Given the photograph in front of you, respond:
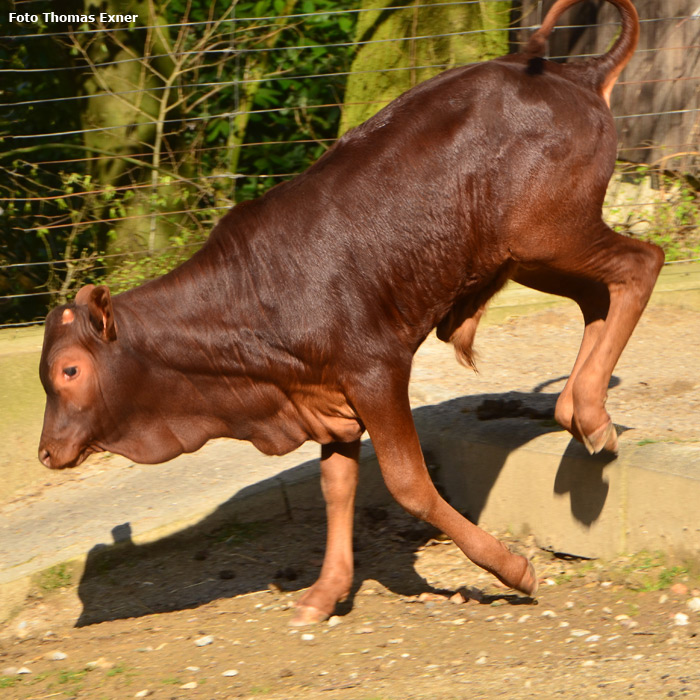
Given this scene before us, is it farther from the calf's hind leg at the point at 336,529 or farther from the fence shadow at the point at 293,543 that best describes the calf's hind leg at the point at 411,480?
the fence shadow at the point at 293,543

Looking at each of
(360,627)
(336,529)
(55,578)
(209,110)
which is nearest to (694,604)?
(360,627)

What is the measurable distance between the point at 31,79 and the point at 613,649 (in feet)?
19.2

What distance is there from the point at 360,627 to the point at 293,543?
1.00 metres

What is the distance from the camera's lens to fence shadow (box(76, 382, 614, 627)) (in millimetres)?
4652

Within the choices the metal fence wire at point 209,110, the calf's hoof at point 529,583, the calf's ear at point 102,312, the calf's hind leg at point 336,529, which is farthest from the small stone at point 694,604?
the metal fence wire at point 209,110

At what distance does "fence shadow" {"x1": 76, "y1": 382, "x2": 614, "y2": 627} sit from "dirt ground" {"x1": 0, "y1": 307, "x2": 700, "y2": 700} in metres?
0.01

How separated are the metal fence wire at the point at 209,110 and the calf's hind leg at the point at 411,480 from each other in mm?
3284

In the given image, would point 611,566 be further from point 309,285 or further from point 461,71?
point 461,71

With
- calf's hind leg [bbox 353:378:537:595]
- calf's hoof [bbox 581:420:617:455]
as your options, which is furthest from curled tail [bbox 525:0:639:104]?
calf's hind leg [bbox 353:378:537:595]

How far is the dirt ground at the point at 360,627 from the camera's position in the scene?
3.54m

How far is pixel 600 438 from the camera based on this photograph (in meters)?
4.25

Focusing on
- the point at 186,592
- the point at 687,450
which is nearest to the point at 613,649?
the point at 687,450

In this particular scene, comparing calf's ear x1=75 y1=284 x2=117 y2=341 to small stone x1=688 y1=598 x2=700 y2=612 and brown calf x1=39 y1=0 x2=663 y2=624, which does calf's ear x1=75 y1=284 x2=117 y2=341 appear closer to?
brown calf x1=39 y1=0 x2=663 y2=624

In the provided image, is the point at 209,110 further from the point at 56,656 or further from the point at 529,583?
the point at 529,583
